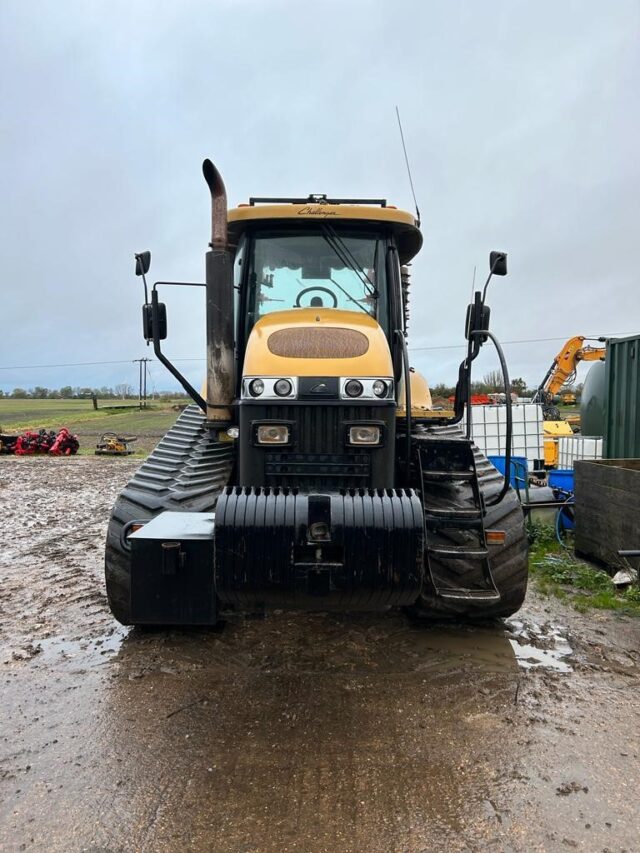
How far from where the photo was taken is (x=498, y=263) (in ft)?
12.8

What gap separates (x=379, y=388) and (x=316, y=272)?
119 centimetres

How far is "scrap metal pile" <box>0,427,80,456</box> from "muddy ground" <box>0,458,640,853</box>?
45.5 ft

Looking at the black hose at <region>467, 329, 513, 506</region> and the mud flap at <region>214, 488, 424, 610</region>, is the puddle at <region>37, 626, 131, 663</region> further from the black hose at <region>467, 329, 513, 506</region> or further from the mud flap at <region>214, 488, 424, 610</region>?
the black hose at <region>467, 329, 513, 506</region>

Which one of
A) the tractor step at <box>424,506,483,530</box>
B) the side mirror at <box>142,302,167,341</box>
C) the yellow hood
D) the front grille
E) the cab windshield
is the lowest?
the tractor step at <box>424,506,483,530</box>

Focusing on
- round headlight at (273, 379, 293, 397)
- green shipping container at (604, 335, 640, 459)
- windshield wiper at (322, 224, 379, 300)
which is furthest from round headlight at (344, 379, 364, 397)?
green shipping container at (604, 335, 640, 459)

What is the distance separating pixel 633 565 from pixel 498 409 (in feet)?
15.3

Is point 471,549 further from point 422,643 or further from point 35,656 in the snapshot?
point 35,656

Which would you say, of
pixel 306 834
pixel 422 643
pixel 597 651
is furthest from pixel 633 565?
pixel 306 834

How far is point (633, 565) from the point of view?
5.27m

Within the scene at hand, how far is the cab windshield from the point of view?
4133 mm

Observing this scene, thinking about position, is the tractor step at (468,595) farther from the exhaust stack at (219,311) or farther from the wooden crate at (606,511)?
the wooden crate at (606,511)

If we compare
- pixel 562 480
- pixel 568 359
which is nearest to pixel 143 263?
pixel 562 480

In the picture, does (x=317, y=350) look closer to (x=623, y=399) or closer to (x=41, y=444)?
(x=623, y=399)

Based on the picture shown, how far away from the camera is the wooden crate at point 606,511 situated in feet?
17.6
